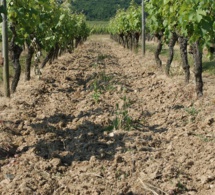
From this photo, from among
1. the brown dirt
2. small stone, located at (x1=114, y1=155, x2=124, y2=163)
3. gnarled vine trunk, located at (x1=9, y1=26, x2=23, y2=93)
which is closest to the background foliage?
gnarled vine trunk, located at (x1=9, y1=26, x2=23, y2=93)

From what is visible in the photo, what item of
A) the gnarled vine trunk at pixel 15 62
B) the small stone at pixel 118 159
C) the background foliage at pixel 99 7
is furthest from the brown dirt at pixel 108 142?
the background foliage at pixel 99 7

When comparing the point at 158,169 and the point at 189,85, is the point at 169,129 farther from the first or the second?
the point at 189,85

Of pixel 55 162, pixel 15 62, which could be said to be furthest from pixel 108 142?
pixel 15 62

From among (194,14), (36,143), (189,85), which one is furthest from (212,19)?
(36,143)

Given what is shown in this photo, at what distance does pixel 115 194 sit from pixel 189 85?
5.60 metres

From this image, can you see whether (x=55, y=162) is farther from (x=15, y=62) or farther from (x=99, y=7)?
(x=99, y=7)

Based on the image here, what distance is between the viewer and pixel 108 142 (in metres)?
5.29

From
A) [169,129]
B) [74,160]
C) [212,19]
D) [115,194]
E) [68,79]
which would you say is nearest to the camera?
[115,194]

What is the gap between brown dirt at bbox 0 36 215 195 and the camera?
12.9 feet

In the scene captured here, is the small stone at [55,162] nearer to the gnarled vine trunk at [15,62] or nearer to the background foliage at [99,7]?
the gnarled vine trunk at [15,62]

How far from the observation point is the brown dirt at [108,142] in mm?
3943

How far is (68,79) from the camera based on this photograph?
10.4 metres

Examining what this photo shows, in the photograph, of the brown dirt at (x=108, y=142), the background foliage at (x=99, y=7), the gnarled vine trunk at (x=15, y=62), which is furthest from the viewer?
the background foliage at (x=99, y=7)

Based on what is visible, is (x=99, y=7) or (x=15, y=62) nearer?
(x=15, y=62)
